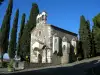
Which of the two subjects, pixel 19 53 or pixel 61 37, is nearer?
pixel 61 37

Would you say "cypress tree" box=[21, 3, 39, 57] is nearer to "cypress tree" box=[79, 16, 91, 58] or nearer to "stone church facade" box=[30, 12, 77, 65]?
"stone church facade" box=[30, 12, 77, 65]

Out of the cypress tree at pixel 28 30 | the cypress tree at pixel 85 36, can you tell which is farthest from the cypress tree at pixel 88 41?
the cypress tree at pixel 28 30

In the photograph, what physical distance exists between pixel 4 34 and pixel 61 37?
12.3 m

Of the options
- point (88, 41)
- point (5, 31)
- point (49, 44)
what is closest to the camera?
point (49, 44)

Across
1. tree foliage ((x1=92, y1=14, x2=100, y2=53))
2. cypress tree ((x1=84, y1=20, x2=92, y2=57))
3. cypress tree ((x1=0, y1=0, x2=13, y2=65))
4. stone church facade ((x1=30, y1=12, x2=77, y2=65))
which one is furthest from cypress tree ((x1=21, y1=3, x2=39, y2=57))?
tree foliage ((x1=92, y1=14, x2=100, y2=53))

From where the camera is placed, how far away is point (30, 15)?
53.9 metres

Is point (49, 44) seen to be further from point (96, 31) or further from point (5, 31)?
point (96, 31)

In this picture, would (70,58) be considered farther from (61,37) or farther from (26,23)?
(26,23)

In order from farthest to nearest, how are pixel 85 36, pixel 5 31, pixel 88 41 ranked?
pixel 85 36 → pixel 88 41 → pixel 5 31

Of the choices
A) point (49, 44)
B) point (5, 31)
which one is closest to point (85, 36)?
point (49, 44)

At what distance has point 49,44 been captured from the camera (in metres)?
44.3

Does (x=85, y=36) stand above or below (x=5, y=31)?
below

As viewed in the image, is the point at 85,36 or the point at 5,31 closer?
the point at 5,31

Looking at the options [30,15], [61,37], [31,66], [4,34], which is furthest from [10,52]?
[31,66]
